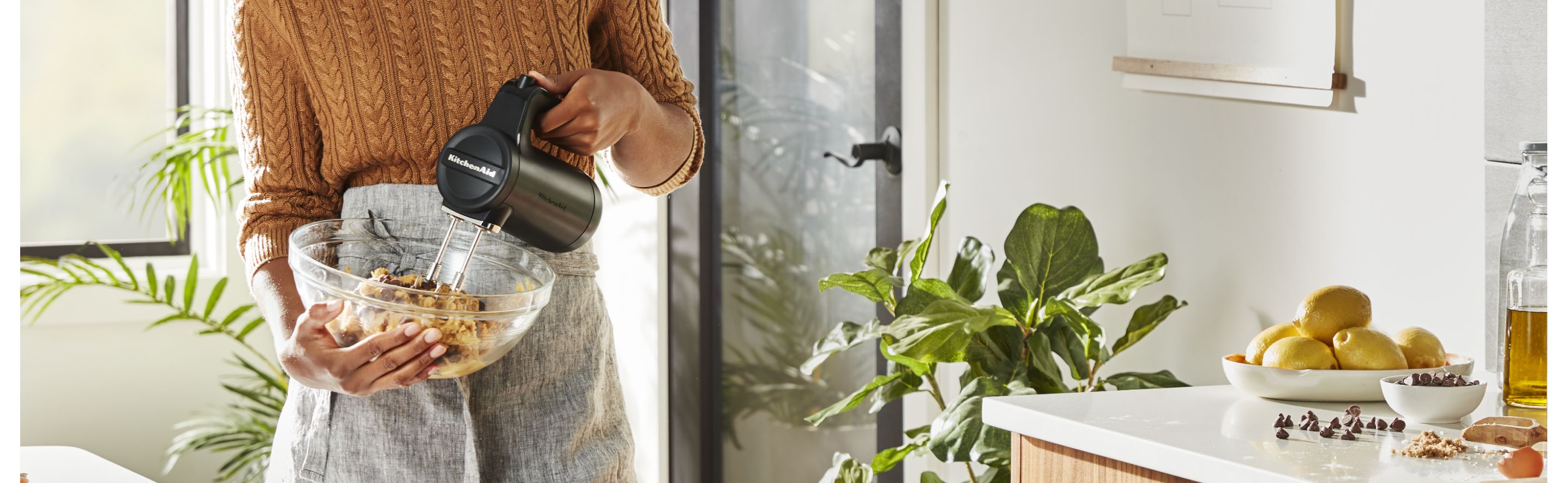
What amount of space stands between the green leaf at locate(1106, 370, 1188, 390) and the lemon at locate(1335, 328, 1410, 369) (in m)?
0.35

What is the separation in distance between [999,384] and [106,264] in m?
2.55

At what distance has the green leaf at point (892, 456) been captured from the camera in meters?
1.45

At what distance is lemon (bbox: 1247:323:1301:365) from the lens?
94cm

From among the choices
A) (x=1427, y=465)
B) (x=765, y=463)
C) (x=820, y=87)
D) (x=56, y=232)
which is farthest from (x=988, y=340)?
(x=56, y=232)

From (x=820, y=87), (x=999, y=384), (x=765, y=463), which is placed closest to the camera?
(x=999, y=384)

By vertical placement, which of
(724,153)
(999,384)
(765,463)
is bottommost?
(765,463)

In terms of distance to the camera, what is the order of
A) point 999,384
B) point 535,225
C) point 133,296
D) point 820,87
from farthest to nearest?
point 133,296 → point 820,87 → point 999,384 → point 535,225

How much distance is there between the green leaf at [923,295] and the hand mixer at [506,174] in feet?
2.08

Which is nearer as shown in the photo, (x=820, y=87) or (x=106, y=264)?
(x=820, y=87)

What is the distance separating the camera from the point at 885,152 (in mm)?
1932

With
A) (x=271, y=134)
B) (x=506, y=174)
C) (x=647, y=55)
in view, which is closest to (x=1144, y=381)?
(x=647, y=55)

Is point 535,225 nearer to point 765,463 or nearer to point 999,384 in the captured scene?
point 999,384

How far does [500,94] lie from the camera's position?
784mm

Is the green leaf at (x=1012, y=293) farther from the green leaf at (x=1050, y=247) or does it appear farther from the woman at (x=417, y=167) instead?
the woman at (x=417, y=167)
